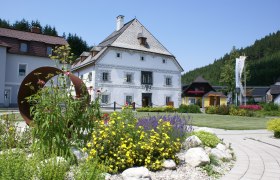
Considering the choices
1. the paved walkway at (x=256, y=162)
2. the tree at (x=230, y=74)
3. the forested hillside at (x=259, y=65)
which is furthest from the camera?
the forested hillside at (x=259, y=65)

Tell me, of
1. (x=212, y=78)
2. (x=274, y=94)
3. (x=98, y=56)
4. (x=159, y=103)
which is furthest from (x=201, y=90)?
(x=212, y=78)

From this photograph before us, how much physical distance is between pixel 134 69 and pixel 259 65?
Answer: 99.9 metres

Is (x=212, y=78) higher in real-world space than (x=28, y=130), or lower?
higher

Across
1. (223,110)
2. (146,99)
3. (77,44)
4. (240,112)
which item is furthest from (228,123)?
(77,44)

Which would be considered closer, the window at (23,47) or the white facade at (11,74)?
the white facade at (11,74)

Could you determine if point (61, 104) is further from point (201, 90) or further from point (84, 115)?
point (201, 90)

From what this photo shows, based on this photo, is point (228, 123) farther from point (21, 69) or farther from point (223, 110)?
point (21, 69)

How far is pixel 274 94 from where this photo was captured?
2623 inches

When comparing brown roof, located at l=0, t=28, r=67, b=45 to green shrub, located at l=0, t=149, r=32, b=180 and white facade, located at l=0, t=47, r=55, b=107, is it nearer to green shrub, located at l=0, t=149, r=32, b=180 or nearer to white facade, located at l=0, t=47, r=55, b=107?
white facade, located at l=0, t=47, r=55, b=107

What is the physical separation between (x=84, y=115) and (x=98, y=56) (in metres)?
29.4

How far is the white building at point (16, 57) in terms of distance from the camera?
107ft

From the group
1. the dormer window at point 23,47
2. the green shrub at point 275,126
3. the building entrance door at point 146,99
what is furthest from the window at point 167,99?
the green shrub at point 275,126

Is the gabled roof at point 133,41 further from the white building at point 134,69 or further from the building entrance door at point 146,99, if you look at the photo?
the building entrance door at point 146,99

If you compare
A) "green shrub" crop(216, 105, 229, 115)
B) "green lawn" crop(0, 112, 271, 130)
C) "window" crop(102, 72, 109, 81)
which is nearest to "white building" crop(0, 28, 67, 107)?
"window" crop(102, 72, 109, 81)
